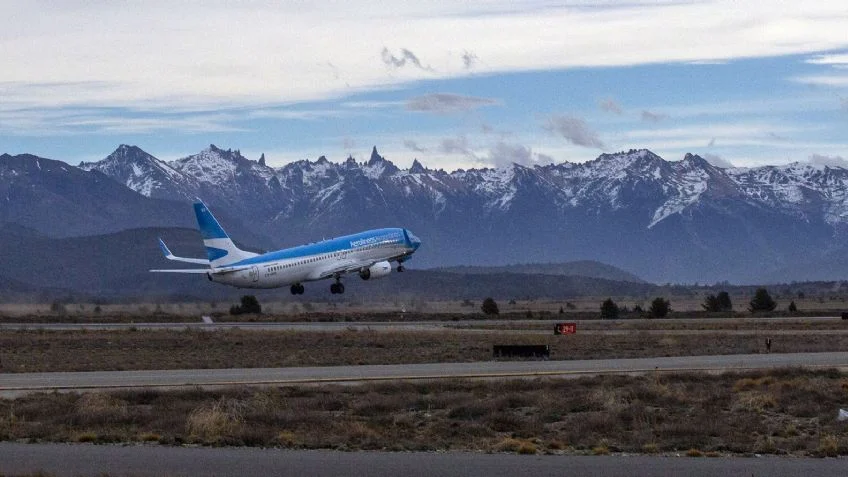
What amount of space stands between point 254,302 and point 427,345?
46.6 metres

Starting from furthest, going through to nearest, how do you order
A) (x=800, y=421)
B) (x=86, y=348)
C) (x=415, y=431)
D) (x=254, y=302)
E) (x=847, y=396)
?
(x=254, y=302)
(x=86, y=348)
(x=847, y=396)
(x=800, y=421)
(x=415, y=431)

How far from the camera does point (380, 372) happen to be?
163 feet

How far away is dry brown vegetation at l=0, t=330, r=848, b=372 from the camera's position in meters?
56.1

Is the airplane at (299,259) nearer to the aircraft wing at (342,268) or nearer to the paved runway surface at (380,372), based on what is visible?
the aircraft wing at (342,268)

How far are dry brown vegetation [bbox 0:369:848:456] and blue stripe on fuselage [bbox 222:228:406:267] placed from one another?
56063mm

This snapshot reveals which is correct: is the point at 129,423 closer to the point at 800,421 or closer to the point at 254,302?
the point at 800,421

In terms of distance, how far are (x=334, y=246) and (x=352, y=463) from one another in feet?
242

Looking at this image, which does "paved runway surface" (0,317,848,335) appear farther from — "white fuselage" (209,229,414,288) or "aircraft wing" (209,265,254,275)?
"white fuselage" (209,229,414,288)

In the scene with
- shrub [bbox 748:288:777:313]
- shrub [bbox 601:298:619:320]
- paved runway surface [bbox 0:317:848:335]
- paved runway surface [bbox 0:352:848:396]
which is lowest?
paved runway surface [bbox 0:352:848:396]

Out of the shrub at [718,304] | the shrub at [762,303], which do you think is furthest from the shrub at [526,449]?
the shrub at [718,304]

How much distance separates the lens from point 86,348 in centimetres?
6450

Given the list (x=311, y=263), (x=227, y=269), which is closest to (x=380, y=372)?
(x=227, y=269)

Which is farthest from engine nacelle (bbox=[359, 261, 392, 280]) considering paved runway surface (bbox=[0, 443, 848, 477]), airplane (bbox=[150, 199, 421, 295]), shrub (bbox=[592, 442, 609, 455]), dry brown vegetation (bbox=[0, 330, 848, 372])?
paved runway surface (bbox=[0, 443, 848, 477])

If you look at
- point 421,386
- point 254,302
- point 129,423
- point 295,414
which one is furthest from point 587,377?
point 254,302
